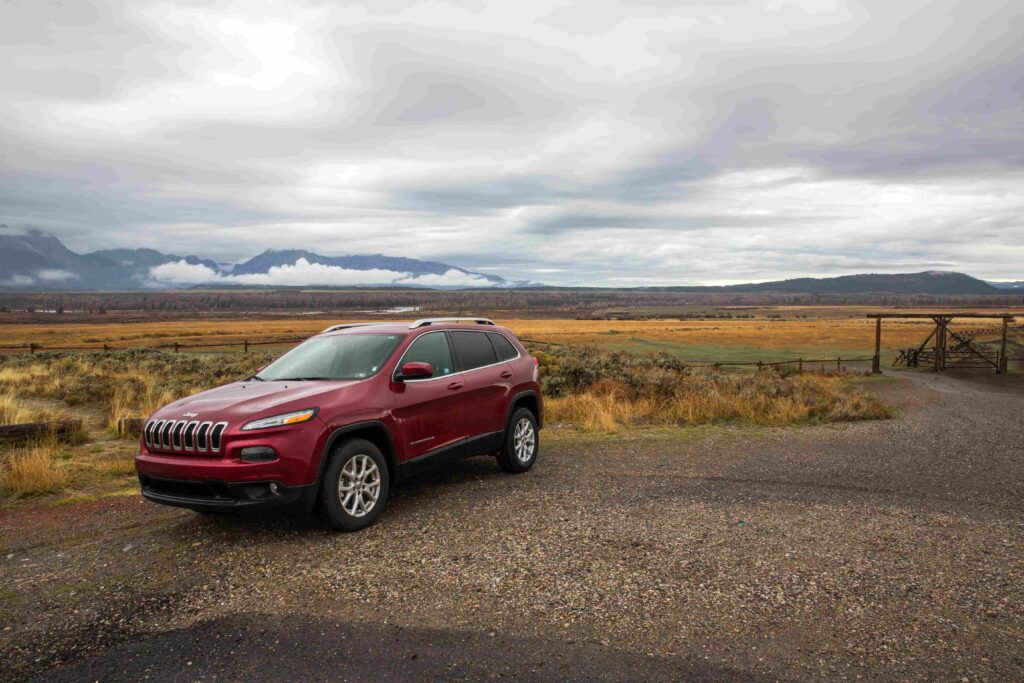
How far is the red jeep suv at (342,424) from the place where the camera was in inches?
221

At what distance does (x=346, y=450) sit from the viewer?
6.06 m

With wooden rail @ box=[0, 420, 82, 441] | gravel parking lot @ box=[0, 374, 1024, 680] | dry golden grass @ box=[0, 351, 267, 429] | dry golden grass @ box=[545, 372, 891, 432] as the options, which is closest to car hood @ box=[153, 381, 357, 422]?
gravel parking lot @ box=[0, 374, 1024, 680]

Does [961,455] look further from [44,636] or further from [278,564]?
[44,636]

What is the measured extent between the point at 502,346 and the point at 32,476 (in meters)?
5.80

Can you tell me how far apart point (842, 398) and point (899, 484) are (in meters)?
9.42

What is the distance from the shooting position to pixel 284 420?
5.73 m

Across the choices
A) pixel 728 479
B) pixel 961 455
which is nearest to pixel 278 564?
pixel 728 479

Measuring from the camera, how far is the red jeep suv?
5613 millimetres

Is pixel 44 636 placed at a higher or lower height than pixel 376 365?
lower

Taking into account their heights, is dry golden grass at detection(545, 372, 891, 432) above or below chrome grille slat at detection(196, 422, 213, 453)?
below

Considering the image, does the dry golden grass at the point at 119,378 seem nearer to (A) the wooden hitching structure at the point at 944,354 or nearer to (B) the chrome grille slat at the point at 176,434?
(B) the chrome grille slat at the point at 176,434

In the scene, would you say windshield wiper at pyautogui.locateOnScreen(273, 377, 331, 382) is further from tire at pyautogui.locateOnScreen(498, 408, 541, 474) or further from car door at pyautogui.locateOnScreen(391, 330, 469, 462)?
tire at pyautogui.locateOnScreen(498, 408, 541, 474)

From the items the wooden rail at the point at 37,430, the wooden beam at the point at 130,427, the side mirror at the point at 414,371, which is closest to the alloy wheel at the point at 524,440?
the side mirror at the point at 414,371

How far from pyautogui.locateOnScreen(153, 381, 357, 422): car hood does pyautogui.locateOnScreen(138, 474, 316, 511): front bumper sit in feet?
1.76
